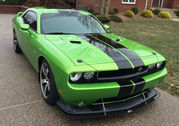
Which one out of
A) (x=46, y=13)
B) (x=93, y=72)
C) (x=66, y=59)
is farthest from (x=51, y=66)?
(x=46, y=13)

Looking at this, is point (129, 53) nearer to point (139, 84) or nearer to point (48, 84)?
point (139, 84)

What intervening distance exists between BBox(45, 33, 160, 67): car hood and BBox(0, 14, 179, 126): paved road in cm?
89

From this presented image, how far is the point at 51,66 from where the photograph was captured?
103 inches

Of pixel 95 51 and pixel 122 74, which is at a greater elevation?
pixel 95 51

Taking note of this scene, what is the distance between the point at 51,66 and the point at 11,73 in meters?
2.00

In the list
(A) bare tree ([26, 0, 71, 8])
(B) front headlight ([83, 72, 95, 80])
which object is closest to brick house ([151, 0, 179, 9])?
(A) bare tree ([26, 0, 71, 8])

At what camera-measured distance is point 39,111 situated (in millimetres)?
2848

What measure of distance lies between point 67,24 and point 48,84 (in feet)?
4.88

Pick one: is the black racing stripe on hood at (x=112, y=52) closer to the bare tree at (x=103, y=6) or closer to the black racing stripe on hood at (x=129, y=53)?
the black racing stripe on hood at (x=129, y=53)

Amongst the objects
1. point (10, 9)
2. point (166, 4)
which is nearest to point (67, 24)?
point (10, 9)

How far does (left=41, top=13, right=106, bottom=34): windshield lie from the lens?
3635mm

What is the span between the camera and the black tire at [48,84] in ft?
8.53

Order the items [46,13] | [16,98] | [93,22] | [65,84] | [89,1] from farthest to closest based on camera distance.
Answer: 1. [89,1]
2. [93,22]
3. [46,13]
4. [16,98]
5. [65,84]

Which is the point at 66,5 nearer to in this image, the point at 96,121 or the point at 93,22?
the point at 93,22
